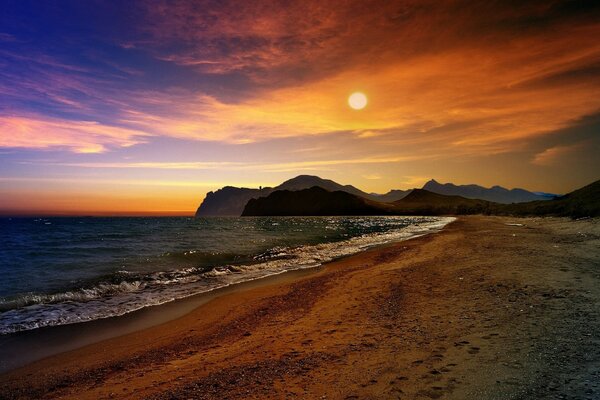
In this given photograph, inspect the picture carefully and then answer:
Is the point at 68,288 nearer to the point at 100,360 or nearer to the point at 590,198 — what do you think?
the point at 100,360

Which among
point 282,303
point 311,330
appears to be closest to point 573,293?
point 311,330

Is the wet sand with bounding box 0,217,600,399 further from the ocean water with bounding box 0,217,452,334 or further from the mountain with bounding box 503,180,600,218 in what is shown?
the mountain with bounding box 503,180,600,218

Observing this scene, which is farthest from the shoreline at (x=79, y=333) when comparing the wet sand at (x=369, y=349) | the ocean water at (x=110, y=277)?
the ocean water at (x=110, y=277)

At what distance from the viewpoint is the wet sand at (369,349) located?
19.3ft

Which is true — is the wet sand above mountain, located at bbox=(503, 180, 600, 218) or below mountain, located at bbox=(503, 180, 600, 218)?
below

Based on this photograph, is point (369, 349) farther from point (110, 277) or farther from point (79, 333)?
point (110, 277)

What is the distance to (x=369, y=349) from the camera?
757cm

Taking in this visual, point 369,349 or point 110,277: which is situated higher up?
point 369,349

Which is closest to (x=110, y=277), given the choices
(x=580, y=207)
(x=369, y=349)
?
(x=369, y=349)

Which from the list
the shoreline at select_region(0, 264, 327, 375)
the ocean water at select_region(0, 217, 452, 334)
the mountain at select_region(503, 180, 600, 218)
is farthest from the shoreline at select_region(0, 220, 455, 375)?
the mountain at select_region(503, 180, 600, 218)

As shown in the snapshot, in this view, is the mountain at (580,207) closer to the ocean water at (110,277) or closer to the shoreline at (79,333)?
the ocean water at (110,277)

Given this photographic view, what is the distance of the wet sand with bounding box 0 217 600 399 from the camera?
19.3 feet

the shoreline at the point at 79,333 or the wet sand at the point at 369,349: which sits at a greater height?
the wet sand at the point at 369,349

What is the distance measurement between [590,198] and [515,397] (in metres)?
75.8
